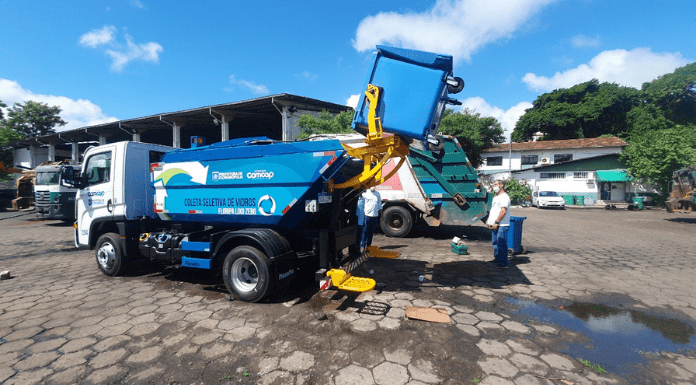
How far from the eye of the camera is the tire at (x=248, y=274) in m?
3.97

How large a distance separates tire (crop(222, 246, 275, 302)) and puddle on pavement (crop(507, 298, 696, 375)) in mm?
3392

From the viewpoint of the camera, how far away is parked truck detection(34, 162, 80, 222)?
11953mm

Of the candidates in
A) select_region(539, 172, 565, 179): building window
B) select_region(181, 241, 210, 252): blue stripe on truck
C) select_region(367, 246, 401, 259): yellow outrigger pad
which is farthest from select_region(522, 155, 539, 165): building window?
select_region(181, 241, 210, 252): blue stripe on truck

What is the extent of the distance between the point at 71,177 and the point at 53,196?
31.4 feet

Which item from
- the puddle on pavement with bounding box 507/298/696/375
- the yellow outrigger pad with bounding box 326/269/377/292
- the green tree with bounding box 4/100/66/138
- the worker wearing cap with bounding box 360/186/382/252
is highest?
the green tree with bounding box 4/100/66/138

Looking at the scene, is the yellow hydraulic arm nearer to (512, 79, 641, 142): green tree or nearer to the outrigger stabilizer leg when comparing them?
the outrigger stabilizer leg

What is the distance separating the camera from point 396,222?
9.02 m

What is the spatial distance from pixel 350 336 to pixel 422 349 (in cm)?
77

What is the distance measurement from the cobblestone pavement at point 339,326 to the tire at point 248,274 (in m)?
0.19

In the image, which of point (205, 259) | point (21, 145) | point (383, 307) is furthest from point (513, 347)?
point (21, 145)

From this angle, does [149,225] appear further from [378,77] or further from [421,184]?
[421,184]

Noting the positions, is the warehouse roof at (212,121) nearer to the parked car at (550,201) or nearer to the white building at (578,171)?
the parked car at (550,201)

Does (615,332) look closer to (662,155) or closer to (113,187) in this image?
(113,187)

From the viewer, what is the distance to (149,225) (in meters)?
5.48
